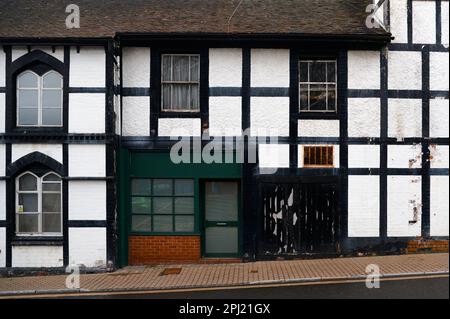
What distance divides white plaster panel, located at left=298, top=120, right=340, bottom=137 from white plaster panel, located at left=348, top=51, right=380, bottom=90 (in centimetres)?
109

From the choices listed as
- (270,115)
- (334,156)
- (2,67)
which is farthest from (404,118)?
(2,67)

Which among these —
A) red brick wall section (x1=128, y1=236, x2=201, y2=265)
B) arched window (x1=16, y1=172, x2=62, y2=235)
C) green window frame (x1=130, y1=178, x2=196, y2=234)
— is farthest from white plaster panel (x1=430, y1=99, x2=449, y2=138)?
arched window (x1=16, y1=172, x2=62, y2=235)

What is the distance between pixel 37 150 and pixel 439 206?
33.9 ft

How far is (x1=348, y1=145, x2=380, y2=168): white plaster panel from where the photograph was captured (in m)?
10.6

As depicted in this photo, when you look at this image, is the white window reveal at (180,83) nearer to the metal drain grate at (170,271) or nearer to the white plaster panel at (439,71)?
the metal drain grate at (170,271)

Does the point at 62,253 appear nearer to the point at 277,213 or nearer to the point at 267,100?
the point at 277,213

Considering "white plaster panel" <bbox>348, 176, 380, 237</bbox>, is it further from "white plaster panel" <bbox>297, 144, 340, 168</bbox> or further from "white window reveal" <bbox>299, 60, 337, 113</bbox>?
"white window reveal" <bbox>299, 60, 337, 113</bbox>

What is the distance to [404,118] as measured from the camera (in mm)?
10680

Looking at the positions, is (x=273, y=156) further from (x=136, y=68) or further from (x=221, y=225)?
(x=136, y=68)

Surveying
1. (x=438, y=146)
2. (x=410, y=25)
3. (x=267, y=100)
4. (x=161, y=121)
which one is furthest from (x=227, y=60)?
(x=438, y=146)

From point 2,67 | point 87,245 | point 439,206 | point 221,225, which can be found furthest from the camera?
point 221,225

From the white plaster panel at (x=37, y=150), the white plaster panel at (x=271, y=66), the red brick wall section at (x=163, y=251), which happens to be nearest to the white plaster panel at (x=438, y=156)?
the white plaster panel at (x=271, y=66)

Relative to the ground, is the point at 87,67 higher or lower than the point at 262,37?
lower

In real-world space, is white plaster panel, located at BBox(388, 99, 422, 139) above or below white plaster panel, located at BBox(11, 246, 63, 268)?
above
